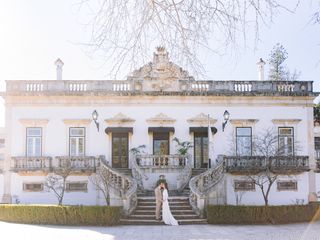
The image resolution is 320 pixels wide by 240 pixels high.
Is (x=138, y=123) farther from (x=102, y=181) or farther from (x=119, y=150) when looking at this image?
(x=102, y=181)

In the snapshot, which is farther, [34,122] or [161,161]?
[34,122]

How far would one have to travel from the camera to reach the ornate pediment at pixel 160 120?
28438 mm

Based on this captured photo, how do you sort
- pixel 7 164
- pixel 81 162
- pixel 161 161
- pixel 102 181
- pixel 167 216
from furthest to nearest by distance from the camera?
pixel 7 164, pixel 81 162, pixel 161 161, pixel 102 181, pixel 167 216

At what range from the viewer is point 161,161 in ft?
88.4

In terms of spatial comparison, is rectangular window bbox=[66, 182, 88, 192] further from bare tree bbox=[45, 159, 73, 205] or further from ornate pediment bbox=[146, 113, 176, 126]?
ornate pediment bbox=[146, 113, 176, 126]

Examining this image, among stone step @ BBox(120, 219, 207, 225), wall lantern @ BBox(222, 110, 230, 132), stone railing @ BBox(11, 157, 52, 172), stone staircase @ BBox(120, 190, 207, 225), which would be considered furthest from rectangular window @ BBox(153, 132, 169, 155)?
stone step @ BBox(120, 219, 207, 225)

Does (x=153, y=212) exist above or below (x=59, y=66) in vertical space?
below

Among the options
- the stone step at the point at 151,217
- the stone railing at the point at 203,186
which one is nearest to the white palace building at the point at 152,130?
the stone railing at the point at 203,186

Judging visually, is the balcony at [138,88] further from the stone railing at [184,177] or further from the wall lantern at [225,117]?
the stone railing at [184,177]

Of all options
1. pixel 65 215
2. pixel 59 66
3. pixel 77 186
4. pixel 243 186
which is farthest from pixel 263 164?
pixel 59 66

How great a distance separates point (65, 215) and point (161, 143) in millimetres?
9580

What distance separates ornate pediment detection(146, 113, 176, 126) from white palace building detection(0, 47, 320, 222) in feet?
0.18

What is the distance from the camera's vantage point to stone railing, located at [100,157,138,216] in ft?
69.5

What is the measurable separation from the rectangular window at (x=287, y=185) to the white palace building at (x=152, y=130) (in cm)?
5
